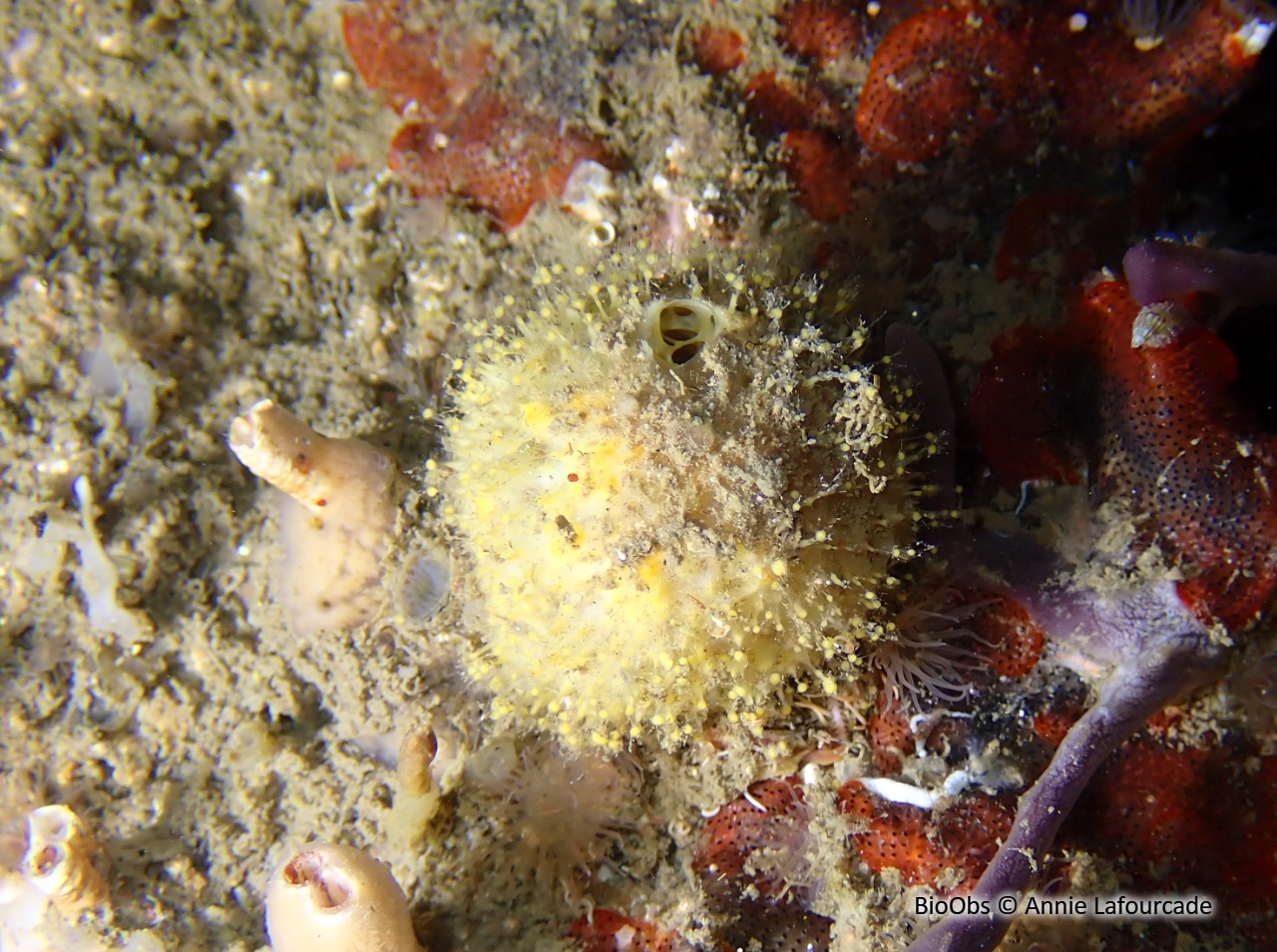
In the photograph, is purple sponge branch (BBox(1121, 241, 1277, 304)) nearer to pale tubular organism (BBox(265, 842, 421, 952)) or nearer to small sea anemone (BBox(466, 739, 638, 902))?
small sea anemone (BBox(466, 739, 638, 902))

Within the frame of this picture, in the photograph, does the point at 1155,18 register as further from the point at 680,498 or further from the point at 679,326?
the point at 680,498

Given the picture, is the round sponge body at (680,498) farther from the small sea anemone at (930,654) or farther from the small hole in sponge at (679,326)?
the small sea anemone at (930,654)

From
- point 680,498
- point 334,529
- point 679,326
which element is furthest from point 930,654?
point 334,529

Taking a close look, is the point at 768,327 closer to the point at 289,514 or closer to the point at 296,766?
the point at 289,514

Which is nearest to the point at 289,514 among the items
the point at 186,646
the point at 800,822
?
the point at 186,646

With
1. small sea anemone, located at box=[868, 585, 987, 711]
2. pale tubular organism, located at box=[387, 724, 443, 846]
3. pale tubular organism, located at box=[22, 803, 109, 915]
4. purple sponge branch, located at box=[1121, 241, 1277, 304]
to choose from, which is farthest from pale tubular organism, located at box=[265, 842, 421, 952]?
purple sponge branch, located at box=[1121, 241, 1277, 304]

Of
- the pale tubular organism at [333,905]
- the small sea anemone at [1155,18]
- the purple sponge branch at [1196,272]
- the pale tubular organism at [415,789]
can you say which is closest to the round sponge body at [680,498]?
the pale tubular organism at [415,789]
